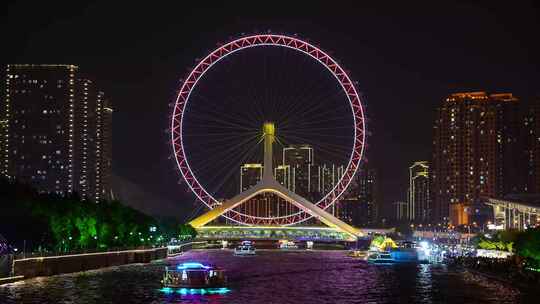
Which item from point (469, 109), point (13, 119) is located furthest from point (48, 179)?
point (469, 109)

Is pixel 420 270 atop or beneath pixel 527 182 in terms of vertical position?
beneath

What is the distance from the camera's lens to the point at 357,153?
78750 mm

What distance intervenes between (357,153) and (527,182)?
9774 cm

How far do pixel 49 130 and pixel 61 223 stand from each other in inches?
3950

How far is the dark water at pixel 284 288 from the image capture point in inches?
1612

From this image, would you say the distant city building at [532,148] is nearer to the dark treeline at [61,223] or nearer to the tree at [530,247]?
the dark treeline at [61,223]

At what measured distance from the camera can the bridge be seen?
99.1 metres

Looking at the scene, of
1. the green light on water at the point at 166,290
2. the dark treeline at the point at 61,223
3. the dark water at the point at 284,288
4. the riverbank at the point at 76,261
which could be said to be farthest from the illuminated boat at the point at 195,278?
the dark treeline at the point at 61,223

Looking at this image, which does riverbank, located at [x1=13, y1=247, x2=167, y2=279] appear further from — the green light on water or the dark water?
the green light on water

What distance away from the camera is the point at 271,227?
108312 mm

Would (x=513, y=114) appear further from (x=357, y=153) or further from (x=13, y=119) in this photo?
(x=357, y=153)

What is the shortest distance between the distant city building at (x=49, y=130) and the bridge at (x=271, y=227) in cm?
4998

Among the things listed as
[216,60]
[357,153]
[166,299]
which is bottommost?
[166,299]

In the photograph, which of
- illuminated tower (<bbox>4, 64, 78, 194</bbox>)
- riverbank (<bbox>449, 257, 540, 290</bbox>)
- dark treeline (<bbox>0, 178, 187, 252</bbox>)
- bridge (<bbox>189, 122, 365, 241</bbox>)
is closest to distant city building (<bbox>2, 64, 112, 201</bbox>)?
illuminated tower (<bbox>4, 64, 78, 194</bbox>)
